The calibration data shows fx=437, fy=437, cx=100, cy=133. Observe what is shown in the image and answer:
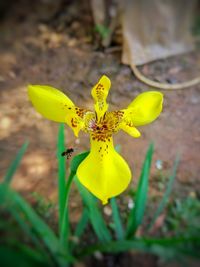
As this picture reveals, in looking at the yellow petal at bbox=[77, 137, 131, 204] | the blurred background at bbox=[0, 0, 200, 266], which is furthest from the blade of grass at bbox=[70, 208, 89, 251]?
the yellow petal at bbox=[77, 137, 131, 204]

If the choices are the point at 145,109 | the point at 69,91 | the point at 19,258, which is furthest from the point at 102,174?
the point at 69,91

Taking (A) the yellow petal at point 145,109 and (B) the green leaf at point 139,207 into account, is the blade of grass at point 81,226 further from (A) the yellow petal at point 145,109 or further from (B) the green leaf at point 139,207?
(A) the yellow petal at point 145,109

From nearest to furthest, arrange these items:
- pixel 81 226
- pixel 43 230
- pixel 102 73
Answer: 1. pixel 43 230
2. pixel 81 226
3. pixel 102 73

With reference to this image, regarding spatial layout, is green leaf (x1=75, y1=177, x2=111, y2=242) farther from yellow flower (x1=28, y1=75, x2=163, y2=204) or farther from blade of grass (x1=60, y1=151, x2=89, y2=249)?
yellow flower (x1=28, y1=75, x2=163, y2=204)

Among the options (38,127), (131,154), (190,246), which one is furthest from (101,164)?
(38,127)

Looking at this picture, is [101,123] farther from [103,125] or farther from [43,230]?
[43,230]

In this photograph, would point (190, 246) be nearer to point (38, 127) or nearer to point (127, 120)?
point (127, 120)
